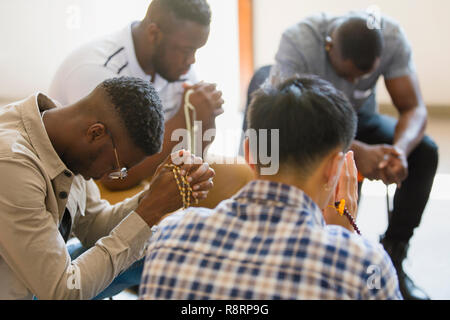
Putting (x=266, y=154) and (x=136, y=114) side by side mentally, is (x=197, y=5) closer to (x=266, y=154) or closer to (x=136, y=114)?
(x=136, y=114)

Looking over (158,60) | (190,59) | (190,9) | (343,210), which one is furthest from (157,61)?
(343,210)

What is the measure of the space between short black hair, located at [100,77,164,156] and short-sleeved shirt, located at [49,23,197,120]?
1.44 feet

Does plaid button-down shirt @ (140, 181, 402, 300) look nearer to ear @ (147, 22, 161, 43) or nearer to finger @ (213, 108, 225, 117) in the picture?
finger @ (213, 108, 225, 117)

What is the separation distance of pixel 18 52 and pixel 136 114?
1.58m

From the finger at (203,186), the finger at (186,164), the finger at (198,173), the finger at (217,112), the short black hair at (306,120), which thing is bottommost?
the finger at (203,186)

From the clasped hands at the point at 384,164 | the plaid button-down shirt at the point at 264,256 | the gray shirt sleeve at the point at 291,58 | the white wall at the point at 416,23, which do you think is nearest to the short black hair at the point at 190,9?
the gray shirt sleeve at the point at 291,58

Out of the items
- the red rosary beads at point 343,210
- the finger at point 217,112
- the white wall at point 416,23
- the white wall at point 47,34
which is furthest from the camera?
the white wall at point 416,23

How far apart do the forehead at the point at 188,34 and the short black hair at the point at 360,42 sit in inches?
21.2

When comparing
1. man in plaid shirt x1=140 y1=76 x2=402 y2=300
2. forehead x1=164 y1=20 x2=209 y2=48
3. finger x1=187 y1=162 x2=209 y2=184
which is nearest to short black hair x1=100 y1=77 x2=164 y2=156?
finger x1=187 y1=162 x2=209 y2=184

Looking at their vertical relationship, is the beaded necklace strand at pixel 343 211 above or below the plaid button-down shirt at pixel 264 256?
below

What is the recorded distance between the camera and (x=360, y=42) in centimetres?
181

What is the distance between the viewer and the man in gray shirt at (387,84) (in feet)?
5.95

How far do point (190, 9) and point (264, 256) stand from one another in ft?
3.47

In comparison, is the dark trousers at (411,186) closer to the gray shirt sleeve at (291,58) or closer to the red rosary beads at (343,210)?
A: the gray shirt sleeve at (291,58)
